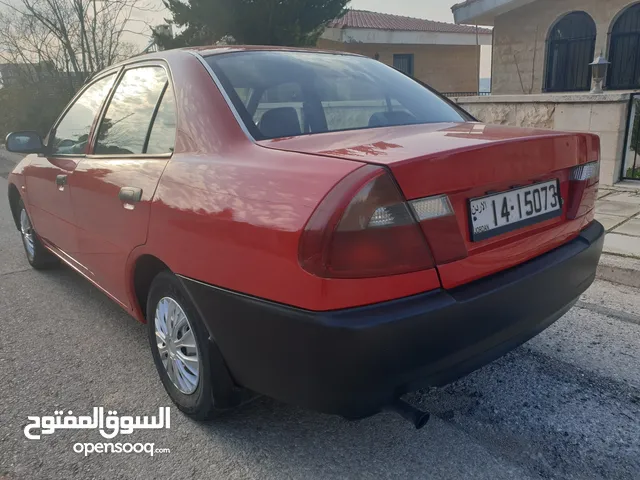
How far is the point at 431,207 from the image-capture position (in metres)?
1.64

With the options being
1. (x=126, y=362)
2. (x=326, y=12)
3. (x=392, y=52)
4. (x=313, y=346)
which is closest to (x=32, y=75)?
(x=326, y=12)

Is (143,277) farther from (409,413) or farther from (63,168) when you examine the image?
(409,413)

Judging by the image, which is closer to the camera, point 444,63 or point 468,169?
point 468,169

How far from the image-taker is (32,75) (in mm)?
16516

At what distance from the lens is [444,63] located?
2470 cm

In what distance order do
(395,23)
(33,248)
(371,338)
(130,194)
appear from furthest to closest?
(395,23) → (33,248) → (130,194) → (371,338)

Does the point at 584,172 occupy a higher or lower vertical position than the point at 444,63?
lower

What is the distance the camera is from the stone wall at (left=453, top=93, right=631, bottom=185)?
20.9 ft

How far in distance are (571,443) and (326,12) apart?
51.8ft

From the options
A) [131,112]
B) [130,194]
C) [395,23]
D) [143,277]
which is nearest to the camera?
[130,194]

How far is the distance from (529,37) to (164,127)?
13479 millimetres

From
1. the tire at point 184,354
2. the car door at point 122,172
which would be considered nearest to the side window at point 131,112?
the car door at point 122,172

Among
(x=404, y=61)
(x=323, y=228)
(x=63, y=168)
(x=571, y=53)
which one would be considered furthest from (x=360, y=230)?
(x=404, y=61)

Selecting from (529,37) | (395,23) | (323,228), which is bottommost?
(323,228)
